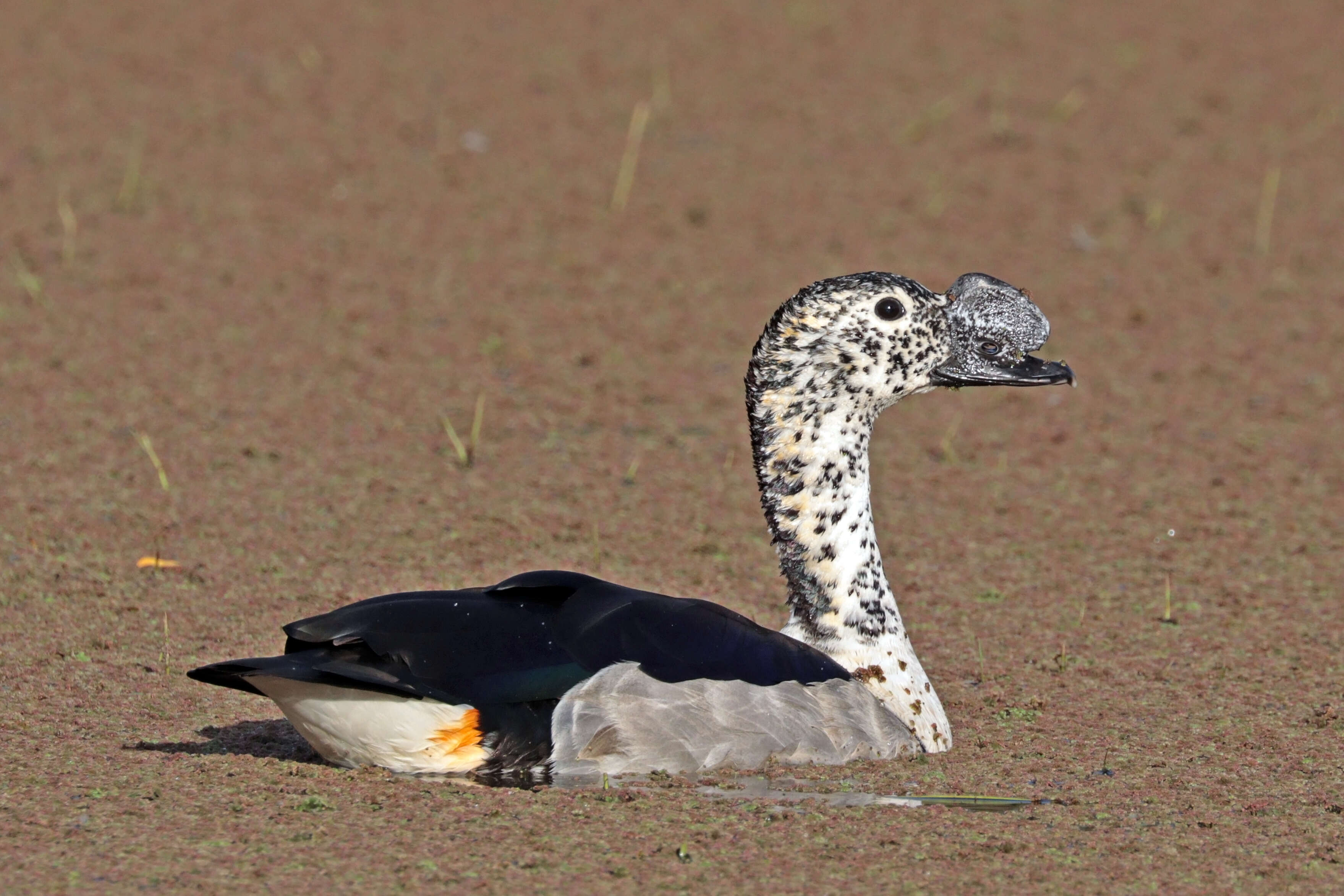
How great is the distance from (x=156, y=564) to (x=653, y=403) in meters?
3.31

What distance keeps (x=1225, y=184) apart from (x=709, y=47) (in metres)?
4.49

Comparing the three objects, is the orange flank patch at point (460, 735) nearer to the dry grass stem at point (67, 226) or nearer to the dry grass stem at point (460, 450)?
the dry grass stem at point (460, 450)

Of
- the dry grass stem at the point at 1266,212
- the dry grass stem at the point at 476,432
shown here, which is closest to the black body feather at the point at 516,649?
the dry grass stem at the point at 476,432

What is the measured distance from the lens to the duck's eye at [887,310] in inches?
241

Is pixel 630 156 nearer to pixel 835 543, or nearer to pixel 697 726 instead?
pixel 835 543

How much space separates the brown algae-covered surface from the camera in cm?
523

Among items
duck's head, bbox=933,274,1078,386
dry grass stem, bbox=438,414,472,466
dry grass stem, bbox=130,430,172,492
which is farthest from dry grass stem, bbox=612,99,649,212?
duck's head, bbox=933,274,1078,386

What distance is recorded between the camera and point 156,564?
7832 mm

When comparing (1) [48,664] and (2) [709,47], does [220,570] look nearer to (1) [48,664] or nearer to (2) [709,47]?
(1) [48,664]

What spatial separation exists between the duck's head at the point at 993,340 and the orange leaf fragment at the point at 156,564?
3.36 metres

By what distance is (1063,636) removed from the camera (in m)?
7.46

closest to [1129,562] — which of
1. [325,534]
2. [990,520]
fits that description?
A: [990,520]

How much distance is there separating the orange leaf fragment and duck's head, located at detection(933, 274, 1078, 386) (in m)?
3.36

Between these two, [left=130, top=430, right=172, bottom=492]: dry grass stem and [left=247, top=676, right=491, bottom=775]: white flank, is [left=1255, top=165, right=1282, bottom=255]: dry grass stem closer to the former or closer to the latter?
[left=130, top=430, right=172, bottom=492]: dry grass stem
